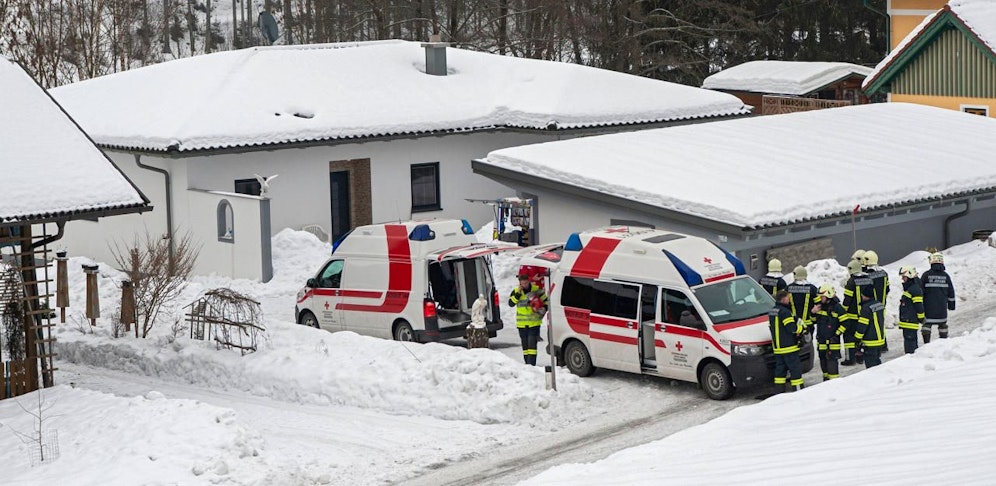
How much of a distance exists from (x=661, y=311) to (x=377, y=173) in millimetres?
15237

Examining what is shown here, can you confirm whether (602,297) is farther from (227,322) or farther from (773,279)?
(227,322)

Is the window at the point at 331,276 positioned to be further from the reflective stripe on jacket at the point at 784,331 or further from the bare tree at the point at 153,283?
the reflective stripe on jacket at the point at 784,331

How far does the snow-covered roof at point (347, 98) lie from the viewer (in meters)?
32.2

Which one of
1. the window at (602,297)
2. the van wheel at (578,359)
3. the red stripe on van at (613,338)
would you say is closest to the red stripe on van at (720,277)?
the window at (602,297)

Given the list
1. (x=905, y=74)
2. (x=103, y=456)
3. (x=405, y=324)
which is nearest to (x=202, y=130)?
(x=405, y=324)

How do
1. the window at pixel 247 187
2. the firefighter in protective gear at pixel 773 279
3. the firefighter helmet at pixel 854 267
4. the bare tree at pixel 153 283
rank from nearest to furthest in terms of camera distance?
the firefighter helmet at pixel 854 267 < the firefighter in protective gear at pixel 773 279 < the bare tree at pixel 153 283 < the window at pixel 247 187

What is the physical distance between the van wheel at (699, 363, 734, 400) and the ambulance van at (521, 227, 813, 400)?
0.5 inches

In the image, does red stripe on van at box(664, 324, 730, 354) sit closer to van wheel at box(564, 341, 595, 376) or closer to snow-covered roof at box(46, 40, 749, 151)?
van wheel at box(564, 341, 595, 376)

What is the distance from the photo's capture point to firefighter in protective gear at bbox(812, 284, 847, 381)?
19.4 m

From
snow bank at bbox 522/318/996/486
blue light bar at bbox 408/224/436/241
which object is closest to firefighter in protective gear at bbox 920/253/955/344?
snow bank at bbox 522/318/996/486

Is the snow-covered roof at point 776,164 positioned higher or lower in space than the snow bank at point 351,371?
higher

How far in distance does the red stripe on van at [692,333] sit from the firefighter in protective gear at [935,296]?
393 centimetres

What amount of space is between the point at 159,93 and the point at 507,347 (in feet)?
47.1

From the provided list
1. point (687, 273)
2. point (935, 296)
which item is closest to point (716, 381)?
point (687, 273)
